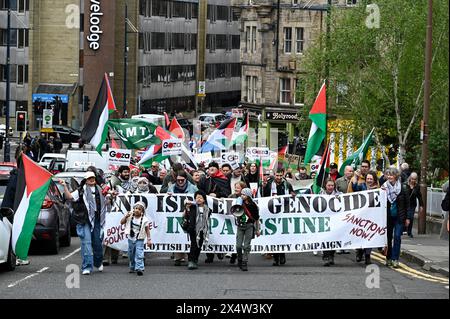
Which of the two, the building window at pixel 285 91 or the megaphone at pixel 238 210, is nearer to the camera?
the megaphone at pixel 238 210

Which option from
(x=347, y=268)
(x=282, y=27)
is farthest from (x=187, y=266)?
(x=282, y=27)

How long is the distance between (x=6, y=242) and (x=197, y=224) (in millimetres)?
3337

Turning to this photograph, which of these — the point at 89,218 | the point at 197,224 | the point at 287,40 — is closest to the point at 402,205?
the point at 197,224

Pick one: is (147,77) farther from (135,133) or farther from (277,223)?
(277,223)

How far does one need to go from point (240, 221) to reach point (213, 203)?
141 centimetres

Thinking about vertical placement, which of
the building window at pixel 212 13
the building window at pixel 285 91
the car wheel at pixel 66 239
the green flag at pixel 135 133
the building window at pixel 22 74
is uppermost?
the building window at pixel 212 13

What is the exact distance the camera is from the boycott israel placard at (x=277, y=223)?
23750 millimetres

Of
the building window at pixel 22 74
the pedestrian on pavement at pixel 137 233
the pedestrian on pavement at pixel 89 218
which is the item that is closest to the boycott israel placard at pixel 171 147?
the pedestrian on pavement at pixel 89 218

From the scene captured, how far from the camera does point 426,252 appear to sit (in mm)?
25281

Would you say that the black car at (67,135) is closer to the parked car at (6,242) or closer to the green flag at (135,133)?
the green flag at (135,133)

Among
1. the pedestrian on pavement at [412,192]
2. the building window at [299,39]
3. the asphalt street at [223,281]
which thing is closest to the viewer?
the asphalt street at [223,281]

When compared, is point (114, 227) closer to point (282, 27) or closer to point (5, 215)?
point (5, 215)

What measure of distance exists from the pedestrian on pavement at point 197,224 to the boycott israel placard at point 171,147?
947cm

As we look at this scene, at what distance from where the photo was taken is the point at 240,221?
22766mm
